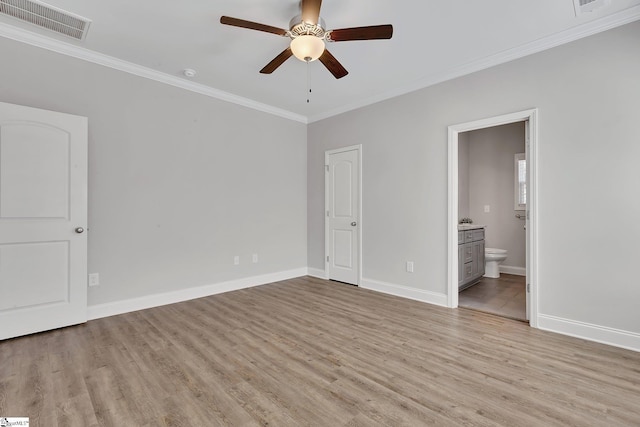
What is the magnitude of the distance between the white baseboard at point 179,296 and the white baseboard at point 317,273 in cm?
24

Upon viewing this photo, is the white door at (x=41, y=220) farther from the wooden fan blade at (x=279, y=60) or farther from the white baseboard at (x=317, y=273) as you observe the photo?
the white baseboard at (x=317, y=273)

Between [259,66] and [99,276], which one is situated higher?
[259,66]

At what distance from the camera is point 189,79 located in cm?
382

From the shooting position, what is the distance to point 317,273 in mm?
5207

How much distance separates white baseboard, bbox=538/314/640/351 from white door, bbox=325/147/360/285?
7.66 ft

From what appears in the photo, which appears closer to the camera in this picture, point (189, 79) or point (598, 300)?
point (598, 300)

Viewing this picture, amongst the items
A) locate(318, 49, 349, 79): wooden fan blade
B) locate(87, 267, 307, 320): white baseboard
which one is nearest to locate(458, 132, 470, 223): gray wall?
locate(87, 267, 307, 320): white baseboard

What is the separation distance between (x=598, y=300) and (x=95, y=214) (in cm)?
490

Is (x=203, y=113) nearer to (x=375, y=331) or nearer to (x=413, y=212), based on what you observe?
(x=413, y=212)

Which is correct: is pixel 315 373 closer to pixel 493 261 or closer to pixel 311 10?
pixel 311 10

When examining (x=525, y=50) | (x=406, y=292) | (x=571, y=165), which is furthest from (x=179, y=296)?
(x=525, y=50)

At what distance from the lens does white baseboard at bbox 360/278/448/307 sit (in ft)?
12.1

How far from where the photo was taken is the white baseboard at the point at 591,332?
2.52 m

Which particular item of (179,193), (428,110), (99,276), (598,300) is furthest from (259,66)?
(598,300)
